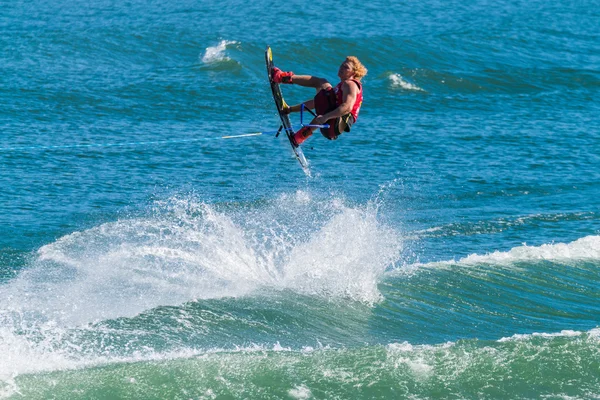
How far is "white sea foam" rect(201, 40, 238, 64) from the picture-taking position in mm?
27250

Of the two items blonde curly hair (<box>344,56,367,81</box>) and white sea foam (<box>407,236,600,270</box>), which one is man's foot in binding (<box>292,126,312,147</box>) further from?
white sea foam (<box>407,236,600,270</box>)

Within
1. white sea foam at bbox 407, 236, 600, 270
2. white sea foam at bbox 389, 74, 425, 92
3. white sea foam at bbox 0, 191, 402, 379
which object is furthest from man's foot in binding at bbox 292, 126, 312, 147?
white sea foam at bbox 389, 74, 425, 92

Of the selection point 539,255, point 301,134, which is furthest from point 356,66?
point 539,255

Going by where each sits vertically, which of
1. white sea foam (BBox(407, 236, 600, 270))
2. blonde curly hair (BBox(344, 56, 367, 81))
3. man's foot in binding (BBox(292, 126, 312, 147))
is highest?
blonde curly hair (BBox(344, 56, 367, 81))

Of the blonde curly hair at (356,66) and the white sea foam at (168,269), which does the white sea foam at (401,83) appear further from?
the blonde curly hair at (356,66)

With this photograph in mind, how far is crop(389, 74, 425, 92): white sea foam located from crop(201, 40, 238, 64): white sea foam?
476 centimetres

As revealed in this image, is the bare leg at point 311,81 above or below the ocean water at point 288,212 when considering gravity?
above

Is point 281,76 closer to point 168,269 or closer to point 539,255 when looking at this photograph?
point 168,269

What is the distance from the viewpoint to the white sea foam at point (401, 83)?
26281 millimetres

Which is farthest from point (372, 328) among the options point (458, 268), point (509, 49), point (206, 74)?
point (509, 49)

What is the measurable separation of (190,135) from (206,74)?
5381mm

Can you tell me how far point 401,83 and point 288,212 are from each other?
34.7 feet

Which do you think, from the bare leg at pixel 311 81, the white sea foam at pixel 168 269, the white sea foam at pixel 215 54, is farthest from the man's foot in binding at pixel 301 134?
the white sea foam at pixel 215 54

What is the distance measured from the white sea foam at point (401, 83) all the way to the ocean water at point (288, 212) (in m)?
0.08
